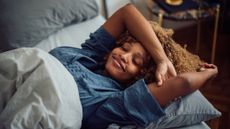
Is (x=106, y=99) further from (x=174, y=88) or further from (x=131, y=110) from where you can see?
(x=174, y=88)

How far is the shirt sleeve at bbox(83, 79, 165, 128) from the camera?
1.13m

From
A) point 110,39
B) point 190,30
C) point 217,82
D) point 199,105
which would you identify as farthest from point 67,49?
point 190,30

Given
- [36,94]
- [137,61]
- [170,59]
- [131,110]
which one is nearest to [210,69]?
[170,59]

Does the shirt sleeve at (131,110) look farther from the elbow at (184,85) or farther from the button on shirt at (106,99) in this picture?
the elbow at (184,85)

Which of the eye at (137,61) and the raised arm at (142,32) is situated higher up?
the raised arm at (142,32)

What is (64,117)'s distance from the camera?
106cm

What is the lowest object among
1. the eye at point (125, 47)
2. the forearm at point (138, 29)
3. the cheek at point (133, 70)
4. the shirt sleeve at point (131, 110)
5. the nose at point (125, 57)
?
the shirt sleeve at point (131, 110)

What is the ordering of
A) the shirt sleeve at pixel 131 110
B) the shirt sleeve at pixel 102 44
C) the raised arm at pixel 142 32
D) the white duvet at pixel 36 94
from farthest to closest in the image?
the shirt sleeve at pixel 102 44 → the raised arm at pixel 142 32 → the shirt sleeve at pixel 131 110 → the white duvet at pixel 36 94

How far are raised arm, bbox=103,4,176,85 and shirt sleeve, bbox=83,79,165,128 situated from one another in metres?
0.08

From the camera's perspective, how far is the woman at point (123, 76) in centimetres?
114

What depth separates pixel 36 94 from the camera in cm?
107

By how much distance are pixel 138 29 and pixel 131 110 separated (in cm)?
40

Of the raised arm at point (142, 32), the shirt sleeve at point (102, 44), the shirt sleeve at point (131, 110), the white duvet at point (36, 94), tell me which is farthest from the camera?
the shirt sleeve at point (102, 44)

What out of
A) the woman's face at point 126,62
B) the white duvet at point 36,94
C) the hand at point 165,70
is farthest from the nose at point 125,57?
the white duvet at point 36,94
